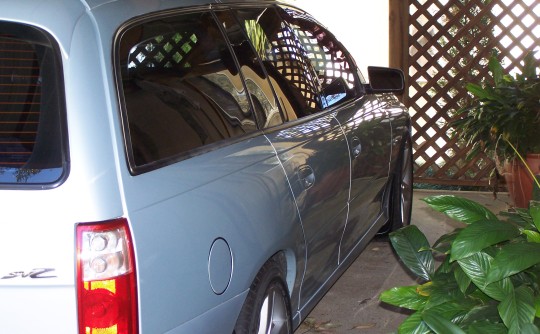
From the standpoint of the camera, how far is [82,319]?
249cm

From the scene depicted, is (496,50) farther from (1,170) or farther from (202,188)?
(1,170)

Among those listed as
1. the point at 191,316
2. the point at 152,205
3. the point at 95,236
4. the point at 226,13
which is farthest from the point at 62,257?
the point at 226,13

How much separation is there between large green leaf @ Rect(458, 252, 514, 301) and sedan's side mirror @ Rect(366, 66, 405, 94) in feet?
8.96

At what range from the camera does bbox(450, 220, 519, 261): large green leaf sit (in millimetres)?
2709

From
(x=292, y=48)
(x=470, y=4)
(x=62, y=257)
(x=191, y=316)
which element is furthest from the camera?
(x=470, y=4)

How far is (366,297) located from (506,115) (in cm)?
→ 213

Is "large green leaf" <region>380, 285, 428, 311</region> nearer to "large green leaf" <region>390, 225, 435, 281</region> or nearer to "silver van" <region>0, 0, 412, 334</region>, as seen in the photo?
"large green leaf" <region>390, 225, 435, 281</region>

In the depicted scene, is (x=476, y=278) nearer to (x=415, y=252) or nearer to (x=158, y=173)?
(x=415, y=252)

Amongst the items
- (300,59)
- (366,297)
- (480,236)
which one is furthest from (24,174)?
(366,297)

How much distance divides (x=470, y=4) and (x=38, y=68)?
A: 19.7ft

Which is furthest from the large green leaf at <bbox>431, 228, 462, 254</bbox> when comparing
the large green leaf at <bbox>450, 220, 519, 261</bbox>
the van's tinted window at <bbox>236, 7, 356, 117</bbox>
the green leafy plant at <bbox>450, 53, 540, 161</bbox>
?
the green leafy plant at <bbox>450, 53, 540, 161</bbox>

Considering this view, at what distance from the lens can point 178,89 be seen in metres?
3.24

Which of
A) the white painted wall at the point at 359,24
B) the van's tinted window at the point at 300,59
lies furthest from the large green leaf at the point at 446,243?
the white painted wall at the point at 359,24

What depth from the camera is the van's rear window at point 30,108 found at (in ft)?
8.50
